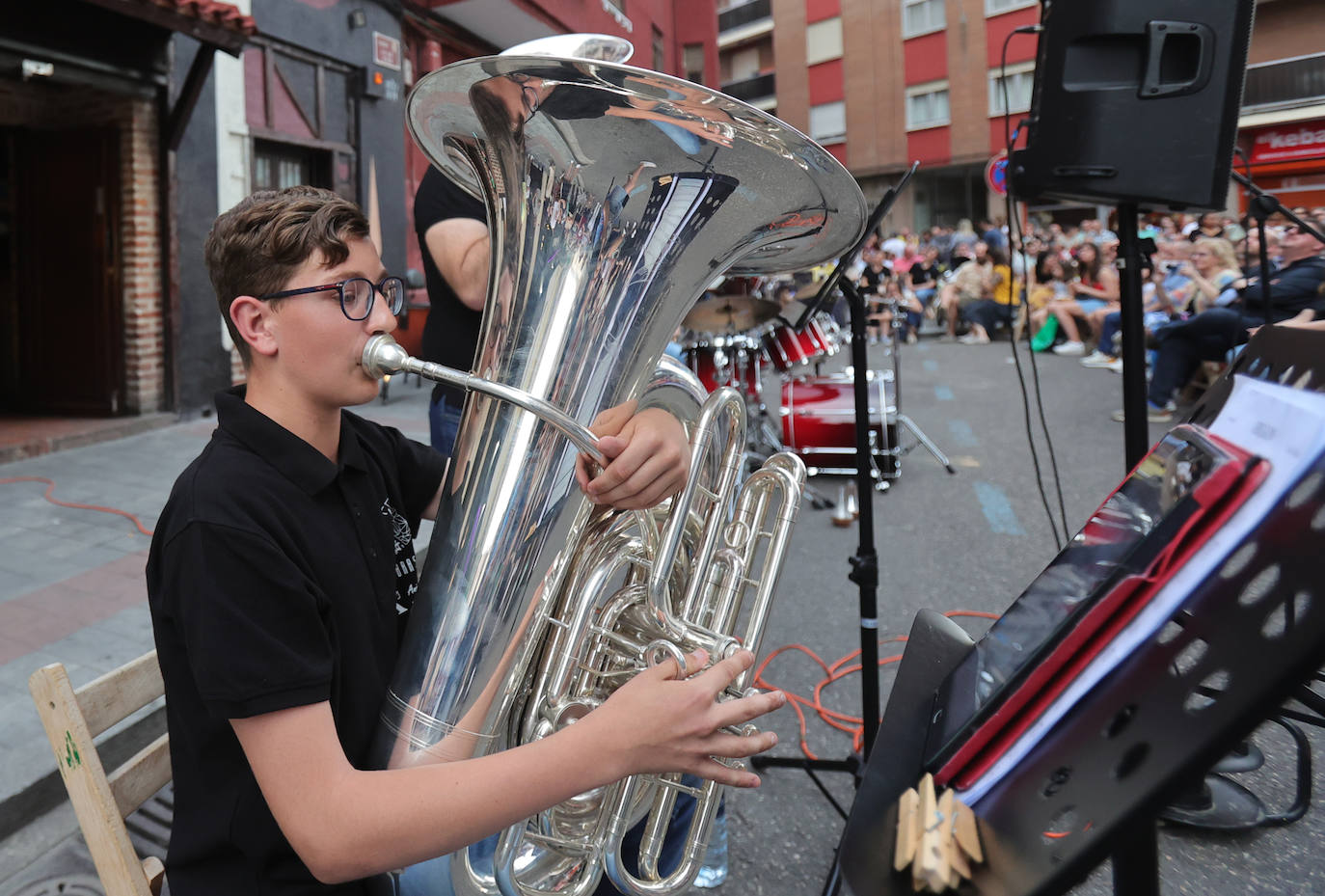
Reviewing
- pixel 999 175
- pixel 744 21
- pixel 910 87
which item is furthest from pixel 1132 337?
pixel 744 21

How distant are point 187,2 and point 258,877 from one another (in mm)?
5744

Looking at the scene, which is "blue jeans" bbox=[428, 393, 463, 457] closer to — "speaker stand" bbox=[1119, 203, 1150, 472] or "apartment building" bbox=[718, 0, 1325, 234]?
"speaker stand" bbox=[1119, 203, 1150, 472]

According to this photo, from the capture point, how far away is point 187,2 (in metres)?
5.13

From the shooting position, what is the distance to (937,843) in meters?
0.66

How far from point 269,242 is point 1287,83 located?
22.5 meters

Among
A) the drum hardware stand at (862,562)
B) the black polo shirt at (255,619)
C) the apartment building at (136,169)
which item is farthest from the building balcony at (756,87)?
the black polo shirt at (255,619)

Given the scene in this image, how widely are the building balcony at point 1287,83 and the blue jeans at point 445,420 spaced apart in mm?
20770

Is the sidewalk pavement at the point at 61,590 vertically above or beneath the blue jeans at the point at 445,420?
beneath

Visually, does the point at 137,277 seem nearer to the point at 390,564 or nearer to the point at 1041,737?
the point at 390,564

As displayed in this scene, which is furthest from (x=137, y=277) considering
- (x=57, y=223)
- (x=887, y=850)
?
(x=887, y=850)

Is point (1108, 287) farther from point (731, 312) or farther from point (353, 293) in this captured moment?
point (353, 293)

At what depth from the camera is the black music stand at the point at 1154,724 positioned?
21.6 inches

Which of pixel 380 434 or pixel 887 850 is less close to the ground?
pixel 380 434

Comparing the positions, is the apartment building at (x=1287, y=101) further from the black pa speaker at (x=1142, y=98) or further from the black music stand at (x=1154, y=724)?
the black music stand at (x=1154, y=724)
